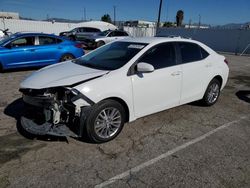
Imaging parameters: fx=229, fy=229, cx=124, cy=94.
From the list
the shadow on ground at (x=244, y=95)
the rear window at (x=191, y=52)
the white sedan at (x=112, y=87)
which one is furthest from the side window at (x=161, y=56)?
the shadow on ground at (x=244, y=95)

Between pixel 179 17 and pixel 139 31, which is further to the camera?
pixel 179 17

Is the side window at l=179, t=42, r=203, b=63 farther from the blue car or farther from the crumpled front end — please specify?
the blue car

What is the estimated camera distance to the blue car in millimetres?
8062

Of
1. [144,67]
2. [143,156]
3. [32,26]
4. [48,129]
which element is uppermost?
[32,26]

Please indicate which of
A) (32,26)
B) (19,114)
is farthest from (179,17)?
(19,114)

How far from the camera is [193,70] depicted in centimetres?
466

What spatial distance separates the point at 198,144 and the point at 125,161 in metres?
1.30

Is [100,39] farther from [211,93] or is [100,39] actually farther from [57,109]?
[57,109]

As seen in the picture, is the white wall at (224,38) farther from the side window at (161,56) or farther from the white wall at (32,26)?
the side window at (161,56)

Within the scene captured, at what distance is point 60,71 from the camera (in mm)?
3922

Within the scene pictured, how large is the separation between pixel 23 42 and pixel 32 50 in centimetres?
43

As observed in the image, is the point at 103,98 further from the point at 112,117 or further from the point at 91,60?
the point at 91,60

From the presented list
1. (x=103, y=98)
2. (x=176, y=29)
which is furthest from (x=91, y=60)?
(x=176, y=29)

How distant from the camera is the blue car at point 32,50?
317 inches
